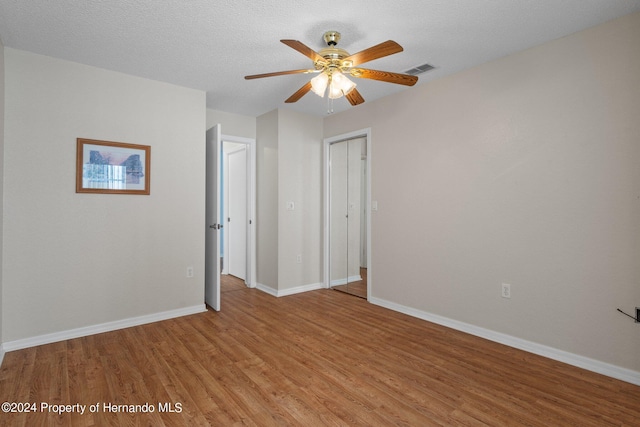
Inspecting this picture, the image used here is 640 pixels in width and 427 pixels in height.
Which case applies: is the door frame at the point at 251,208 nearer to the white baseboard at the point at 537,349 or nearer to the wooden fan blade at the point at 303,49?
the white baseboard at the point at 537,349

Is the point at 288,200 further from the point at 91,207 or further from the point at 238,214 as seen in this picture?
the point at 91,207

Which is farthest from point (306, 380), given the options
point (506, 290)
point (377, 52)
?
point (377, 52)

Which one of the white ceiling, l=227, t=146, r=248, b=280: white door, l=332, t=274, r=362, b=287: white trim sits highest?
the white ceiling

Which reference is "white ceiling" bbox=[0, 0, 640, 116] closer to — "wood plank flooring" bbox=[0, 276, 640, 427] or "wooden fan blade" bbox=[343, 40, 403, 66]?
"wooden fan blade" bbox=[343, 40, 403, 66]

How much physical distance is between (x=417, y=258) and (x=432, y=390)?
1.61 metres

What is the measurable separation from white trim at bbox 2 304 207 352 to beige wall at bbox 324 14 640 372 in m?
2.41

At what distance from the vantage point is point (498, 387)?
215cm

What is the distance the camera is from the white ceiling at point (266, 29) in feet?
6.98

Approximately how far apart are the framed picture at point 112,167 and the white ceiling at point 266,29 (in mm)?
743

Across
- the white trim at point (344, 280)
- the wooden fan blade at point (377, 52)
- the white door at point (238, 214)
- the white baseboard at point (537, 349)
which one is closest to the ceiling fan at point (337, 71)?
the wooden fan blade at point (377, 52)

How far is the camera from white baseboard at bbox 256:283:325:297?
435cm

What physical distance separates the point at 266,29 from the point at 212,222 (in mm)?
2236

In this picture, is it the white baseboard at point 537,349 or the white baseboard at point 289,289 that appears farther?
the white baseboard at point 289,289

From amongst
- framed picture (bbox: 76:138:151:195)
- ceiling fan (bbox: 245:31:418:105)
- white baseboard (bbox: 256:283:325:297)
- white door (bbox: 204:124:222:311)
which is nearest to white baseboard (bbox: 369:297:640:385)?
white baseboard (bbox: 256:283:325:297)
